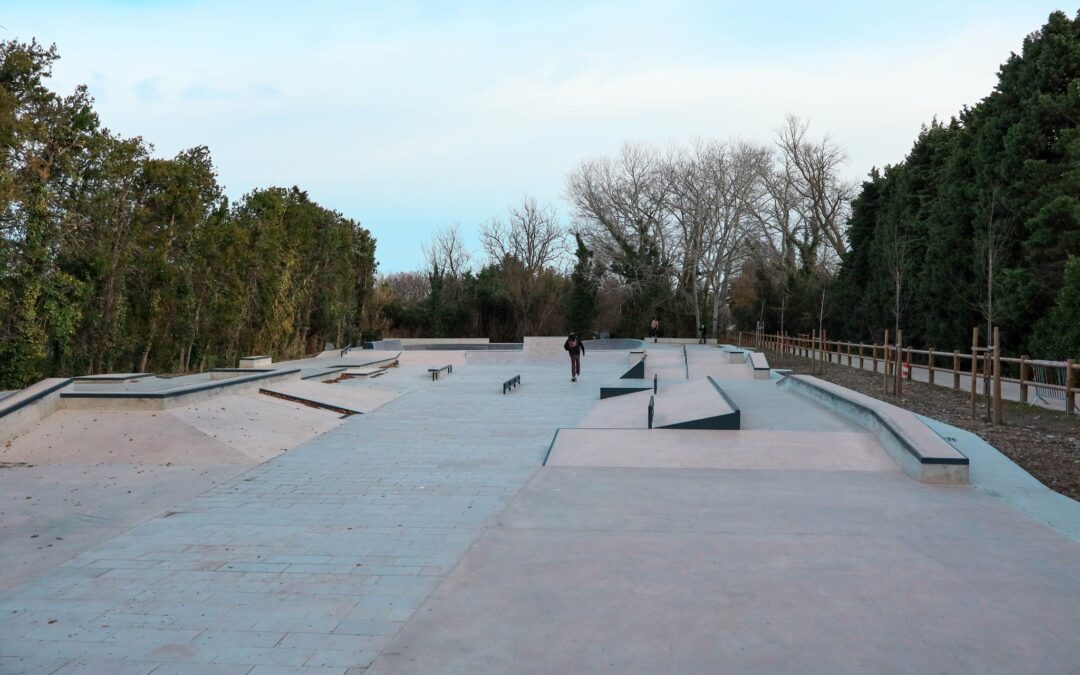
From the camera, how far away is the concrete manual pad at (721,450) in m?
8.31

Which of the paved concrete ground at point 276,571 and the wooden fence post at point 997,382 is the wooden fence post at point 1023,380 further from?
the paved concrete ground at point 276,571

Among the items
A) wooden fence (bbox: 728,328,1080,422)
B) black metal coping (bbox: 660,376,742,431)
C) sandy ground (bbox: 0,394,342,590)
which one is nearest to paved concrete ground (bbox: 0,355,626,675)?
sandy ground (bbox: 0,394,342,590)

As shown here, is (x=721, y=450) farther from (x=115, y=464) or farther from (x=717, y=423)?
(x=115, y=464)

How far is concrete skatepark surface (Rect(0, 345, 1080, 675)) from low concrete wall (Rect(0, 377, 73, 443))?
9.0 inches

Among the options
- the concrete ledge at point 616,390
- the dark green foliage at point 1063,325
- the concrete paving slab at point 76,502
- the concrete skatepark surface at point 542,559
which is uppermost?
the dark green foliage at point 1063,325

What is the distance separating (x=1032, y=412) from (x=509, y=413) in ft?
29.6

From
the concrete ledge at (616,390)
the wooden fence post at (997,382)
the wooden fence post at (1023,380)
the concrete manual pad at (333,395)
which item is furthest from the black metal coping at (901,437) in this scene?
the concrete manual pad at (333,395)

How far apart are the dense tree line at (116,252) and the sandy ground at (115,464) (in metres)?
8.38

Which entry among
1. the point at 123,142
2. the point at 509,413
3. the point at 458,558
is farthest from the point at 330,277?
the point at 458,558

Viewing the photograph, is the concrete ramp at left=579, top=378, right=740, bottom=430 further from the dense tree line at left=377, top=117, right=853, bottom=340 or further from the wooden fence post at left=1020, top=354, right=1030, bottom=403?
the dense tree line at left=377, top=117, right=853, bottom=340

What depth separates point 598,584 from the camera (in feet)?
14.8

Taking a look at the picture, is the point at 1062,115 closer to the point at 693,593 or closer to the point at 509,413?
the point at 509,413

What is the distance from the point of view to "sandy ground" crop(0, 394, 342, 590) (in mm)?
5941

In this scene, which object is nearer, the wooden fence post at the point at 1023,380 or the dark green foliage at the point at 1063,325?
the wooden fence post at the point at 1023,380
